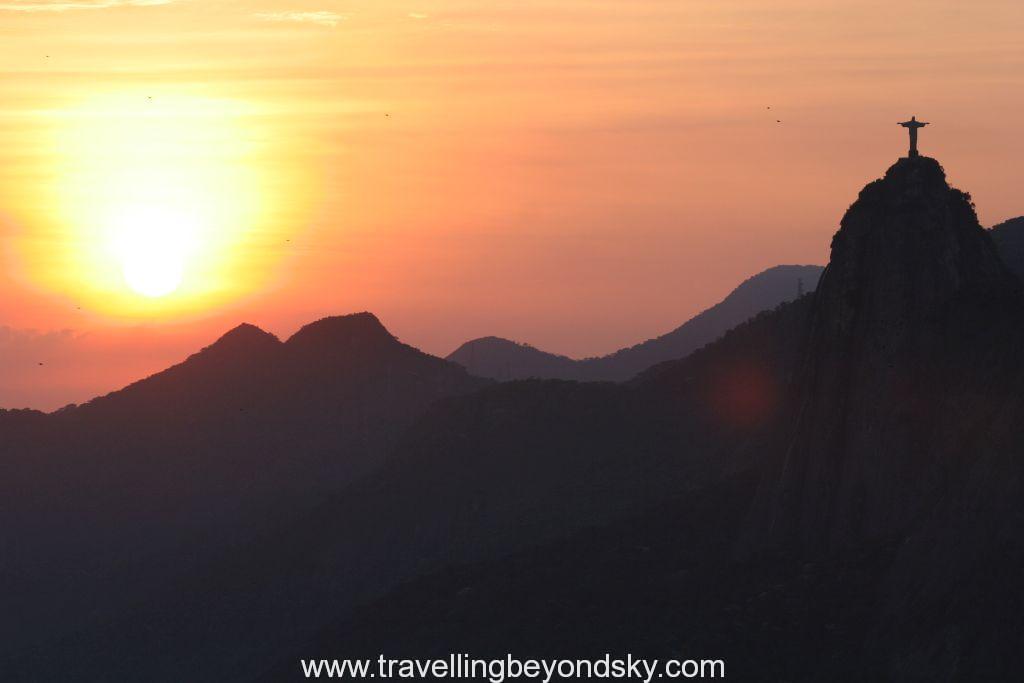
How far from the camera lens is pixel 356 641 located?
5034 inches

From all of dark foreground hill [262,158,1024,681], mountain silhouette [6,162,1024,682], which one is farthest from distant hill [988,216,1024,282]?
dark foreground hill [262,158,1024,681]

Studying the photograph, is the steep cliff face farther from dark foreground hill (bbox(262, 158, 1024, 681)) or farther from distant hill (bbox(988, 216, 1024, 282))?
distant hill (bbox(988, 216, 1024, 282))

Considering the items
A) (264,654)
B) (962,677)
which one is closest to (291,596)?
(264,654)

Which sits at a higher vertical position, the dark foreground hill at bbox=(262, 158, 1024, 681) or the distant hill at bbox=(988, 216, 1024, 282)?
the distant hill at bbox=(988, 216, 1024, 282)

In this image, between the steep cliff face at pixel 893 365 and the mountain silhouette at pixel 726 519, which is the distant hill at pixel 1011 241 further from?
the steep cliff face at pixel 893 365

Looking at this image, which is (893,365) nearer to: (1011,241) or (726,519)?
(726,519)

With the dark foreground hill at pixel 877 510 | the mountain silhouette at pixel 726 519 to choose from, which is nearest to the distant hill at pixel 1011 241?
the mountain silhouette at pixel 726 519

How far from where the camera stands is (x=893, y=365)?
9875cm

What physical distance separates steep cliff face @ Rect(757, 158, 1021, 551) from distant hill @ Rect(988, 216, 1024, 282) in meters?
32.0

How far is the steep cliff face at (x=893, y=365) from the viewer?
95.4m

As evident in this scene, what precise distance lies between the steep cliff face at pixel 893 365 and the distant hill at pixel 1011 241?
31962 mm

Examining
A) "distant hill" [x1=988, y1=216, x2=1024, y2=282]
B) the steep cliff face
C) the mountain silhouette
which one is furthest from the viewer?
"distant hill" [x1=988, y1=216, x2=1024, y2=282]

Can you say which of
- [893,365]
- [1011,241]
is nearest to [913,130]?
[893,365]

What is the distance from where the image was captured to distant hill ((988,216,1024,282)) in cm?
13775
